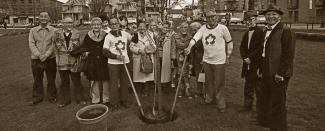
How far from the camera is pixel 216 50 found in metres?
7.00

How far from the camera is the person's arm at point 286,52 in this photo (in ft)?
16.6

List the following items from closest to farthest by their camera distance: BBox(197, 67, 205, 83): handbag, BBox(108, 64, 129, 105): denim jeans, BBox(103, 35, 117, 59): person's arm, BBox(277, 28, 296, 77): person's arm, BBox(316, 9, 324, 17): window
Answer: BBox(277, 28, 296, 77): person's arm → BBox(103, 35, 117, 59): person's arm → BBox(108, 64, 129, 105): denim jeans → BBox(197, 67, 205, 83): handbag → BBox(316, 9, 324, 17): window

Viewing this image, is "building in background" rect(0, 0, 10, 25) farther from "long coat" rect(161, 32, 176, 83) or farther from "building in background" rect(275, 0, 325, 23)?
"long coat" rect(161, 32, 176, 83)

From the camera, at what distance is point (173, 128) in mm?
6223

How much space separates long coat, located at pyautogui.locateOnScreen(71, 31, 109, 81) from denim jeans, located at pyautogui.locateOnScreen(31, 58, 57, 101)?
968 mm

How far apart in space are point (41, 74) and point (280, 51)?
579cm

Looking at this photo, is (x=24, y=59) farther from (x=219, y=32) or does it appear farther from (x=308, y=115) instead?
(x=308, y=115)

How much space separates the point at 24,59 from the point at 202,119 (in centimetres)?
1374

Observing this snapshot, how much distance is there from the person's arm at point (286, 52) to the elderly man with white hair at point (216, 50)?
197 centimetres

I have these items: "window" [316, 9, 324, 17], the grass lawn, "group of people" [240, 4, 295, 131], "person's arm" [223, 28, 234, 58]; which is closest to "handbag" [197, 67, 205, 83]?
the grass lawn

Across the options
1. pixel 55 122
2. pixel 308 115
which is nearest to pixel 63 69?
pixel 55 122

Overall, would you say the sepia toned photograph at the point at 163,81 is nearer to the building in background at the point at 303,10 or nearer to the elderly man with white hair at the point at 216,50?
the elderly man with white hair at the point at 216,50

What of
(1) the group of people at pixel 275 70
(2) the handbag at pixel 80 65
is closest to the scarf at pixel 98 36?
(2) the handbag at pixel 80 65

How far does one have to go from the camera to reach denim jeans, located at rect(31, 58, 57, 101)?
7.75m
